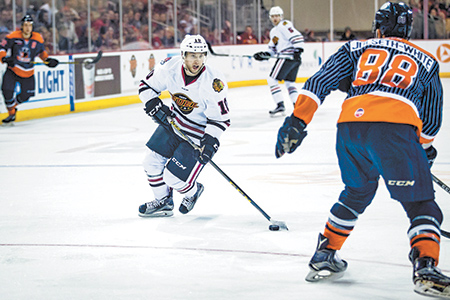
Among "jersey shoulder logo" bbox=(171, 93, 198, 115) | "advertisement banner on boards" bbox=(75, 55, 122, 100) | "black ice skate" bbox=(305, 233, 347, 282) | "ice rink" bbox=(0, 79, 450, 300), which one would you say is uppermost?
"jersey shoulder logo" bbox=(171, 93, 198, 115)

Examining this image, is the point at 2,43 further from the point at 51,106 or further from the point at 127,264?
the point at 127,264

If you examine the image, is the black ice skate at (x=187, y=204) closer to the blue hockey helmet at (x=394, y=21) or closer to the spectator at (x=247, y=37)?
the blue hockey helmet at (x=394, y=21)

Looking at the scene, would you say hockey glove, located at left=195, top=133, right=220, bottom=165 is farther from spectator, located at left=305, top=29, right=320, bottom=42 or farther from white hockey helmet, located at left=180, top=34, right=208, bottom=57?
spectator, located at left=305, top=29, right=320, bottom=42

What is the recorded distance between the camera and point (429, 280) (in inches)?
98.2

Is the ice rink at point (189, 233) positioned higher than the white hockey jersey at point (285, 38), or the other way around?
the white hockey jersey at point (285, 38)

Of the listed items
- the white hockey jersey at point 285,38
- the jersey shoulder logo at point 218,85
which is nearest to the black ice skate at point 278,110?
the white hockey jersey at point 285,38

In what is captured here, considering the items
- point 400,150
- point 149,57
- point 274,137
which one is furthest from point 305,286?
point 149,57

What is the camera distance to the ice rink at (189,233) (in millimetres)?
2814

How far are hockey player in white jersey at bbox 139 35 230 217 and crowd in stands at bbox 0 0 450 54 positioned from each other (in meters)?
6.05

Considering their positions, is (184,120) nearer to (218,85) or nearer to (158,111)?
(158,111)

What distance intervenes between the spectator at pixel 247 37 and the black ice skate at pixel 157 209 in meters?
11.6

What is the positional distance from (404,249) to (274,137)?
4.42 m

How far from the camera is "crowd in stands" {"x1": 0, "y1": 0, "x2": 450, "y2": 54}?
404 inches

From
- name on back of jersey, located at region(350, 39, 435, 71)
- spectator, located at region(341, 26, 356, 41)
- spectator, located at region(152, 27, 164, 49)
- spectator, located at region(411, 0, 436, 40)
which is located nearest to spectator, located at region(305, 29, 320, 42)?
spectator, located at region(341, 26, 356, 41)
